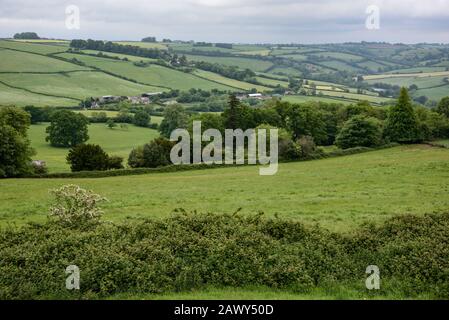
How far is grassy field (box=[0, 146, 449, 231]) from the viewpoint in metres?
25.3

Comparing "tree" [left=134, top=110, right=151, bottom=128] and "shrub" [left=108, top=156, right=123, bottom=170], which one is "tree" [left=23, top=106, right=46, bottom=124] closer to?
"tree" [left=134, top=110, right=151, bottom=128]

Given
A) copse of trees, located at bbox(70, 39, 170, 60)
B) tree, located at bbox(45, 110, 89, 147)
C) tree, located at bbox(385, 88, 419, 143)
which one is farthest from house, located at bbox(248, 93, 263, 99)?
tree, located at bbox(385, 88, 419, 143)

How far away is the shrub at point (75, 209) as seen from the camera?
18297 mm

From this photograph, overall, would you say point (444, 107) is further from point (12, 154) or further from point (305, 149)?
point (12, 154)

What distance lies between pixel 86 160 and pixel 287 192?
93.1 feet

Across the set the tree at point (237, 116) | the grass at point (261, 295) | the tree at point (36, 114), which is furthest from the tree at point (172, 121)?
the grass at point (261, 295)

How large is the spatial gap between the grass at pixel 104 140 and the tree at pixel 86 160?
13.0m

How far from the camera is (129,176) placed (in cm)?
4944

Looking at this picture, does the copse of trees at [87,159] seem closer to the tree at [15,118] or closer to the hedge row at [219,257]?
the tree at [15,118]

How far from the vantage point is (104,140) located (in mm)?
88000

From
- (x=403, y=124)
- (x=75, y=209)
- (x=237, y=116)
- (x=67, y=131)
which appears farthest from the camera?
(x=67, y=131)

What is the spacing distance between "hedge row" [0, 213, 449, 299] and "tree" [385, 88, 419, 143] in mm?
50203

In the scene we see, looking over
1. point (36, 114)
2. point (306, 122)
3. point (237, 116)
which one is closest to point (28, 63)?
point (36, 114)
